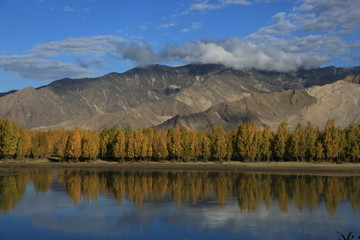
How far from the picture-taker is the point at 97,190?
68.9m

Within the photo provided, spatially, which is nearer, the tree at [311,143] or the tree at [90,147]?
the tree at [311,143]

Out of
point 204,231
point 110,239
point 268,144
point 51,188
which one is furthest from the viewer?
point 268,144

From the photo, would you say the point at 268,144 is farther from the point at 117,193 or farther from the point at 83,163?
the point at 117,193

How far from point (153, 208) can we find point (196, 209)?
4.94 m

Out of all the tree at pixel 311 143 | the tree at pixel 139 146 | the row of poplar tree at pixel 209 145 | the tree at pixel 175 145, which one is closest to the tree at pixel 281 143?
the row of poplar tree at pixel 209 145

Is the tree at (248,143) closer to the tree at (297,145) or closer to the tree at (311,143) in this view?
the tree at (297,145)

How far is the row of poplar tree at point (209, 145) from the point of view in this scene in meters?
117

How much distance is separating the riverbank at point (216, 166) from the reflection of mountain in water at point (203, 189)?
19.1m

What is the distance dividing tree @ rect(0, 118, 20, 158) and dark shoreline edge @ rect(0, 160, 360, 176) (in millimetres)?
4330

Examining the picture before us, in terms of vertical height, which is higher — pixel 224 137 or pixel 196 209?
pixel 224 137

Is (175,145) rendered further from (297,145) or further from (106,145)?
(297,145)

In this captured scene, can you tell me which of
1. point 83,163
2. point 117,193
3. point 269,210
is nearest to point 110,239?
point 269,210

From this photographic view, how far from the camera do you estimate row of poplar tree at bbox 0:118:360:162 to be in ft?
385

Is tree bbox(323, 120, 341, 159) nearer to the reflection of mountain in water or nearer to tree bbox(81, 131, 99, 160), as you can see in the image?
the reflection of mountain in water
